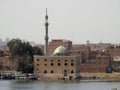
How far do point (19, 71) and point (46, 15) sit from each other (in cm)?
812

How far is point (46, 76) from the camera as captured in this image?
6819 cm

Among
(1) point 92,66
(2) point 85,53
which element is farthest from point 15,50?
(2) point 85,53

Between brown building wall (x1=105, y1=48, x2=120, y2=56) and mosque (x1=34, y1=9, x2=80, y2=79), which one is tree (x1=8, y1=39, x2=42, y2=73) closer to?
mosque (x1=34, y1=9, x2=80, y2=79)

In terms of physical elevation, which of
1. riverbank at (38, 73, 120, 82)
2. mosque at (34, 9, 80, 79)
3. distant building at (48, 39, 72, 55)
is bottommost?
riverbank at (38, 73, 120, 82)

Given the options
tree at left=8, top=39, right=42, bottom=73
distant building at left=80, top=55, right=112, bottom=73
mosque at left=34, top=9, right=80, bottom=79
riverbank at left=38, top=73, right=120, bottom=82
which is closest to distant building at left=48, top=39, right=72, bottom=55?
distant building at left=80, top=55, right=112, bottom=73

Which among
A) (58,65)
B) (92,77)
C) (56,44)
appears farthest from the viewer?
(56,44)

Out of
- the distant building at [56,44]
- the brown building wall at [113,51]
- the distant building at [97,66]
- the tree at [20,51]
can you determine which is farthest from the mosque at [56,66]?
the distant building at [56,44]

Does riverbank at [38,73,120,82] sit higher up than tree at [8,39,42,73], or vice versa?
tree at [8,39,42,73]

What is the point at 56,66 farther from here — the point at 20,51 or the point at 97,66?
the point at 97,66

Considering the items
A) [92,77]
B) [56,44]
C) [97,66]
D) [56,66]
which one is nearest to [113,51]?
[56,44]

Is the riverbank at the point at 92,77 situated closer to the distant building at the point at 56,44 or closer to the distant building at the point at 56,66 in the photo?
the distant building at the point at 56,66

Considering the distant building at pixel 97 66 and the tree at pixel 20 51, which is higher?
the tree at pixel 20 51

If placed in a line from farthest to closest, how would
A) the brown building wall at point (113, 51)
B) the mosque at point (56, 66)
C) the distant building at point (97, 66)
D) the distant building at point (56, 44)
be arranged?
the distant building at point (56, 44), the brown building wall at point (113, 51), the distant building at point (97, 66), the mosque at point (56, 66)

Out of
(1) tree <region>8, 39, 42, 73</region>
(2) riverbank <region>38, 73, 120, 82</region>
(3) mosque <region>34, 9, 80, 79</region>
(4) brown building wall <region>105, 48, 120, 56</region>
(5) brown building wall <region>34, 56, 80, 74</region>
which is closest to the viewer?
(2) riverbank <region>38, 73, 120, 82</region>
